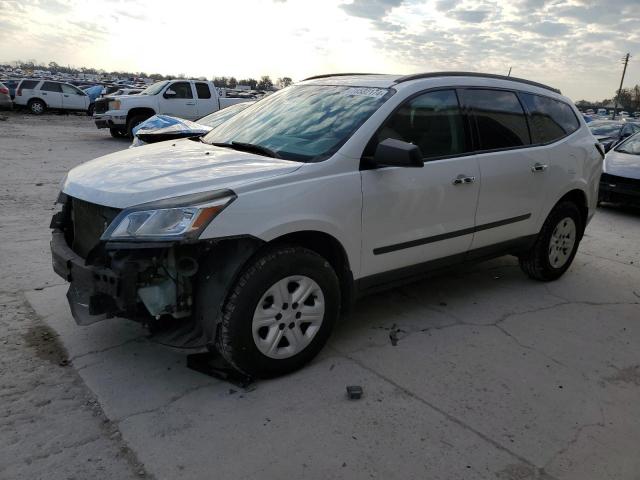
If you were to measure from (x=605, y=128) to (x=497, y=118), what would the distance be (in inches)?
466

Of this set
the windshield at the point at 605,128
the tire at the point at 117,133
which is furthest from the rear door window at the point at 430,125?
the tire at the point at 117,133

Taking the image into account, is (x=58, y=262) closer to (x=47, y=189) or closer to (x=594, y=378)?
(x=594, y=378)

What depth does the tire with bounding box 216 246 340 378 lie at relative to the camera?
300 cm

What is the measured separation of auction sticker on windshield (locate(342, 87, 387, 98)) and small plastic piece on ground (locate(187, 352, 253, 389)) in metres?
2.07

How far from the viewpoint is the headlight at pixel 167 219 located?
2.80 metres

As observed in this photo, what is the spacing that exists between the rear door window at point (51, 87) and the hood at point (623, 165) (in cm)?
2492

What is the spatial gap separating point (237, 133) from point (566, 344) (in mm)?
2939

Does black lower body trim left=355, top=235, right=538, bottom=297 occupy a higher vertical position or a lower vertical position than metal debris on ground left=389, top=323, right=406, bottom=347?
higher

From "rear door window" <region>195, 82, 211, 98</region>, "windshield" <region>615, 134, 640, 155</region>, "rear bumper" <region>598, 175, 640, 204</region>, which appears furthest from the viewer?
"rear door window" <region>195, 82, 211, 98</region>

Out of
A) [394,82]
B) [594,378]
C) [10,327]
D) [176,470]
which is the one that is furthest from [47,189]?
[594,378]

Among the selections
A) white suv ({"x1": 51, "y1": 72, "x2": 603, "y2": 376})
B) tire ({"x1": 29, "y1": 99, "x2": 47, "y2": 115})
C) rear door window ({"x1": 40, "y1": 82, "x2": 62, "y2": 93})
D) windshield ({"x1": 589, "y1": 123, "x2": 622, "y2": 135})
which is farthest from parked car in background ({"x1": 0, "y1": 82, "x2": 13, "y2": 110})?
white suv ({"x1": 51, "y1": 72, "x2": 603, "y2": 376})

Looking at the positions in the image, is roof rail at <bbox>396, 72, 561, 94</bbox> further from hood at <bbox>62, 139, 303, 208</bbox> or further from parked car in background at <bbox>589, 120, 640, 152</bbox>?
parked car in background at <bbox>589, 120, 640, 152</bbox>

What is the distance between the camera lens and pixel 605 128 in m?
14.5

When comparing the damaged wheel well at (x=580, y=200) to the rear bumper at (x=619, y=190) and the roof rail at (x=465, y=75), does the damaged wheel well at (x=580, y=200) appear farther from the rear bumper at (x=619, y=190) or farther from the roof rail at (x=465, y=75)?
the rear bumper at (x=619, y=190)
